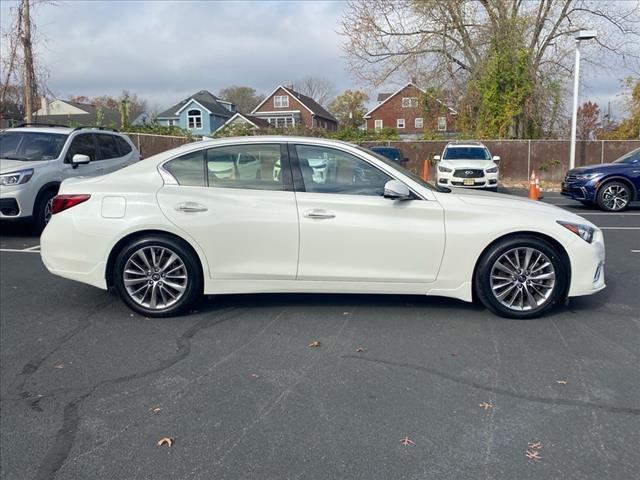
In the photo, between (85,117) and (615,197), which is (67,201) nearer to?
(615,197)

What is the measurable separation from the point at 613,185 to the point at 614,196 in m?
0.25

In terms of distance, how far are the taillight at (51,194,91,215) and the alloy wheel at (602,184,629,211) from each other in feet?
37.9

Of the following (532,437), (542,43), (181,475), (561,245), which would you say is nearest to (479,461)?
(532,437)

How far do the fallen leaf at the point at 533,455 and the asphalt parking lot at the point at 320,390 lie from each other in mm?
21

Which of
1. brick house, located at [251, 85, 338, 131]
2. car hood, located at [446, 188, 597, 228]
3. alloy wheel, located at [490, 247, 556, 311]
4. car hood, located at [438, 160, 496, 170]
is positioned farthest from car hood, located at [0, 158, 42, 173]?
brick house, located at [251, 85, 338, 131]

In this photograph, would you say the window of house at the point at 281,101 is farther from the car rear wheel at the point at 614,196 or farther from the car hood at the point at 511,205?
the car hood at the point at 511,205

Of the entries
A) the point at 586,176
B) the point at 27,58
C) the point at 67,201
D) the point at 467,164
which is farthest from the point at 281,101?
the point at 67,201

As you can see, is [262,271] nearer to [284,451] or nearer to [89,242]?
[89,242]

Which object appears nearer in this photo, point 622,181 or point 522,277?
point 522,277

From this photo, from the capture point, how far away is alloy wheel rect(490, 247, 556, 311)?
4.96 meters

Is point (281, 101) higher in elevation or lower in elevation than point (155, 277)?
higher

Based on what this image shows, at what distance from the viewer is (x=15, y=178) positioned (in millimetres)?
8992

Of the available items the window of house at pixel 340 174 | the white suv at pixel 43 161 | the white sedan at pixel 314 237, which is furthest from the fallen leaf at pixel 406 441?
the white suv at pixel 43 161

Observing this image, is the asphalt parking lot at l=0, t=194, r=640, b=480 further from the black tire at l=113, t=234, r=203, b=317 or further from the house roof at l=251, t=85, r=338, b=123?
the house roof at l=251, t=85, r=338, b=123
